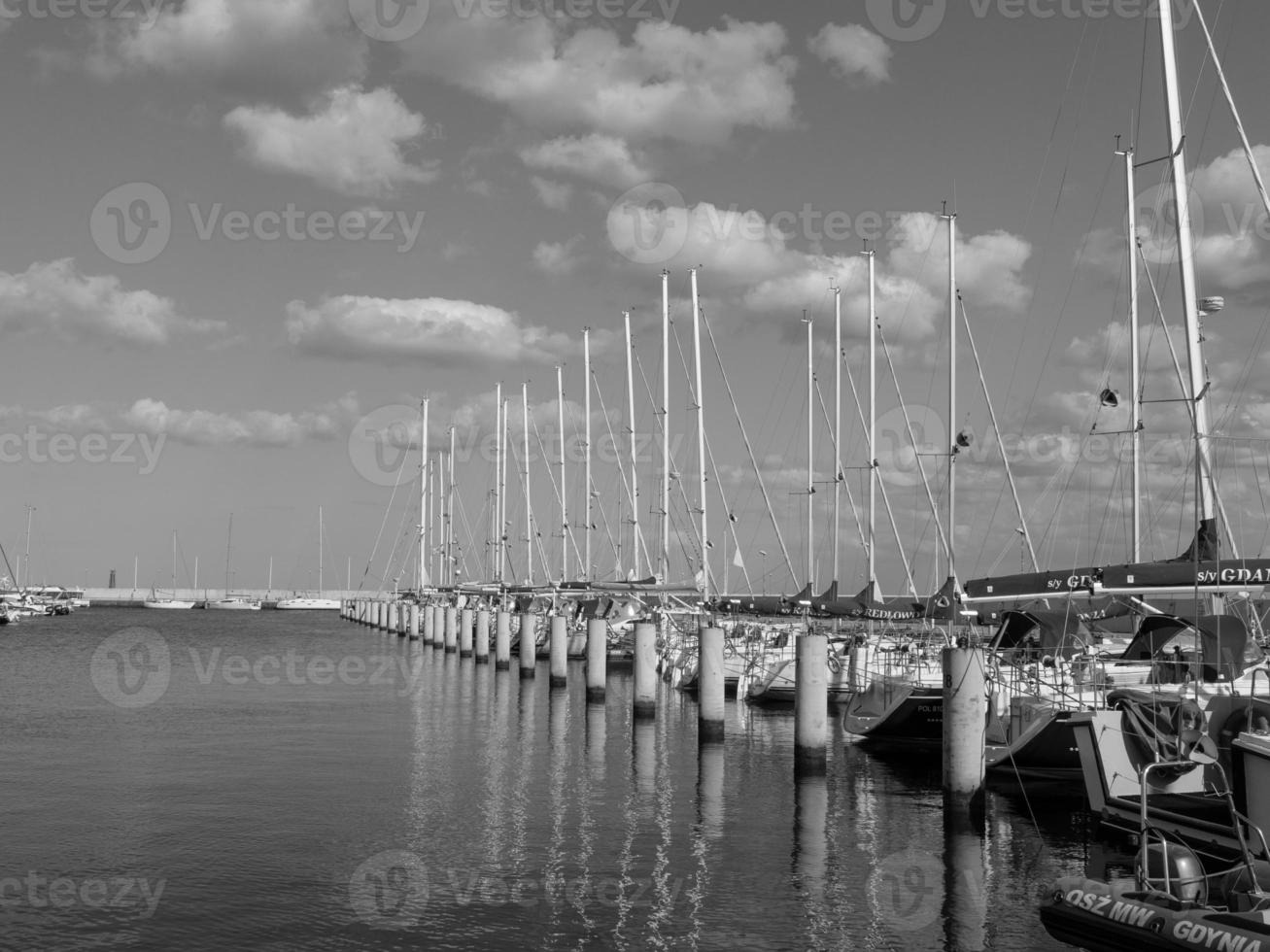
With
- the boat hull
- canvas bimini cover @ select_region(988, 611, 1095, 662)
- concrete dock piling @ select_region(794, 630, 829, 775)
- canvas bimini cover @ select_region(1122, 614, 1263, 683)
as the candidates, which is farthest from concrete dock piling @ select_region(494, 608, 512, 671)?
canvas bimini cover @ select_region(1122, 614, 1263, 683)

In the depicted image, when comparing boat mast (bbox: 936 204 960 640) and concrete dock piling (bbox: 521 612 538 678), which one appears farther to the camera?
concrete dock piling (bbox: 521 612 538 678)

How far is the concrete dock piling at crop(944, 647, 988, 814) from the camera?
23797mm

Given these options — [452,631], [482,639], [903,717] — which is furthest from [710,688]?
[452,631]

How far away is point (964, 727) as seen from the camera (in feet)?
78.1

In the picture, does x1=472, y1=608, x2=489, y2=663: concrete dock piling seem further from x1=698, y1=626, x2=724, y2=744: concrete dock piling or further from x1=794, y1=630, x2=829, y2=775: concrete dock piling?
x1=794, y1=630, x2=829, y2=775: concrete dock piling

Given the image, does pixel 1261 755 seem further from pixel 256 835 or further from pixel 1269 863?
pixel 256 835

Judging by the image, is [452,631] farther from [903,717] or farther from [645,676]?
[903,717]

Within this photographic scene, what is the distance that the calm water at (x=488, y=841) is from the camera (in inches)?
696


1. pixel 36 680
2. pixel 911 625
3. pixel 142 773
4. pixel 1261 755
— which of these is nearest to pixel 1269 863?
pixel 1261 755

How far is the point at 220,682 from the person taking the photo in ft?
191

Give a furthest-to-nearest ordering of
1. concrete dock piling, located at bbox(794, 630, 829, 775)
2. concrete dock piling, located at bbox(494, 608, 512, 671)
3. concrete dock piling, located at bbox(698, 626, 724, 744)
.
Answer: concrete dock piling, located at bbox(494, 608, 512, 671), concrete dock piling, located at bbox(698, 626, 724, 744), concrete dock piling, located at bbox(794, 630, 829, 775)

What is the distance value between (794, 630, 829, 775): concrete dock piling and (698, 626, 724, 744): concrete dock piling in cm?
497

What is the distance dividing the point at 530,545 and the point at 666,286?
113 feet

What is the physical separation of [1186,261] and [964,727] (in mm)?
12234
